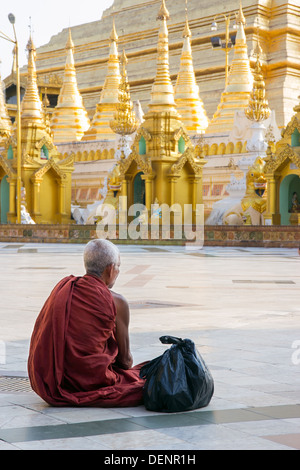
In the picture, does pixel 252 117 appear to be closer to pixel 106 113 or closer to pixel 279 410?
pixel 106 113

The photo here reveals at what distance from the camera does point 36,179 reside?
30781 mm

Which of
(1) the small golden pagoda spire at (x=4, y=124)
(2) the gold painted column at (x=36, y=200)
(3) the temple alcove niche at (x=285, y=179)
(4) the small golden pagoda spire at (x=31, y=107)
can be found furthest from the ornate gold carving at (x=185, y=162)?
(1) the small golden pagoda spire at (x=4, y=124)

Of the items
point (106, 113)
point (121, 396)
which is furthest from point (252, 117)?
point (121, 396)

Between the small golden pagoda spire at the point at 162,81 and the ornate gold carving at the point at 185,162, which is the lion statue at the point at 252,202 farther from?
the small golden pagoda spire at the point at 162,81

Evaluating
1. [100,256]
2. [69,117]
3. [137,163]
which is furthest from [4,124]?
[100,256]

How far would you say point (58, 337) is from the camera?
4.56m

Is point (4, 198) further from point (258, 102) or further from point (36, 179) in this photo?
point (258, 102)

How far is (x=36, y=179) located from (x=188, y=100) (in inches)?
317

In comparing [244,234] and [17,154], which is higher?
[17,154]

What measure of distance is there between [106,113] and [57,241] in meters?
13.7

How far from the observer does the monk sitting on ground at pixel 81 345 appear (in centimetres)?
455

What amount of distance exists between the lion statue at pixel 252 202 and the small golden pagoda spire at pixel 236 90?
5911 mm

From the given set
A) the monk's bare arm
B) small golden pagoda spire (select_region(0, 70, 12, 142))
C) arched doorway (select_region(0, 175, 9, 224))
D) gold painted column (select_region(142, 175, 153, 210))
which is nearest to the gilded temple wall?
small golden pagoda spire (select_region(0, 70, 12, 142))

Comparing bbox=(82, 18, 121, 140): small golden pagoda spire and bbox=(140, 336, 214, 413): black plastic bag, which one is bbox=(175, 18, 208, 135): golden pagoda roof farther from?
bbox=(140, 336, 214, 413): black plastic bag
